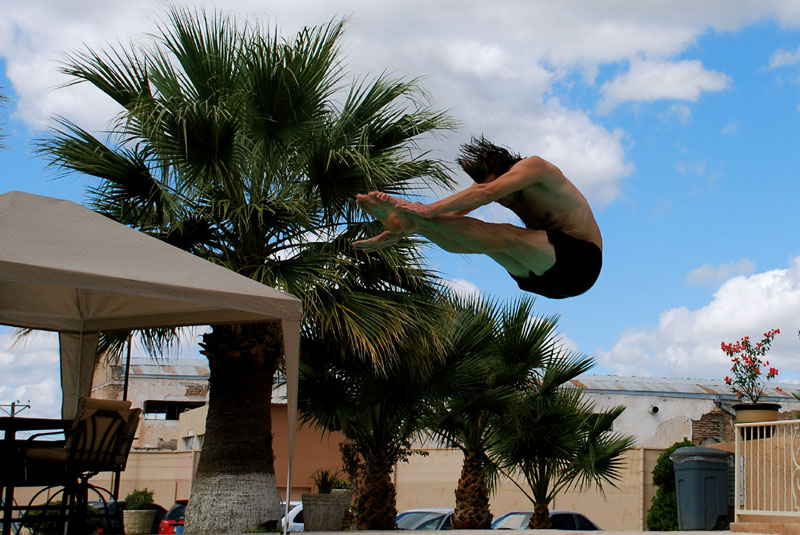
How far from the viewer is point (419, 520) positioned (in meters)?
15.0

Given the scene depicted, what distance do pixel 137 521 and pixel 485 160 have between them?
26.9 ft

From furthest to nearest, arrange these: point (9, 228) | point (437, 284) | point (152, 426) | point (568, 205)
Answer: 1. point (152, 426)
2. point (437, 284)
3. point (9, 228)
4. point (568, 205)

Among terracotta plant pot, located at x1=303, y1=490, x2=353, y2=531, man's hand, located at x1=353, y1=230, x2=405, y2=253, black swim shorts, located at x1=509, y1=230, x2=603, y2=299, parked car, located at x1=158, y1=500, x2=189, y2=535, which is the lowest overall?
parked car, located at x1=158, y1=500, x2=189, y2=535

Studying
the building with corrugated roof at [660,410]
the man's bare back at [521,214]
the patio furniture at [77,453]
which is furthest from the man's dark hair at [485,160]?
the building with corrugated roof at [660,410]

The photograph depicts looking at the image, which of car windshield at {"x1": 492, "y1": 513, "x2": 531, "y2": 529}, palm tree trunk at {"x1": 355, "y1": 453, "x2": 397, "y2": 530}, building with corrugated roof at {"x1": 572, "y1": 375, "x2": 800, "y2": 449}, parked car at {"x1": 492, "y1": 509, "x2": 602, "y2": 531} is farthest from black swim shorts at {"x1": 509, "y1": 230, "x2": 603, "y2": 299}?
building with corrugated roof at {"x1": 572, "y1": 375, "x2": 800, "y2": 449}

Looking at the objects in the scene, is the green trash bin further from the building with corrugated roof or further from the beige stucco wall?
the building with corrugated roof

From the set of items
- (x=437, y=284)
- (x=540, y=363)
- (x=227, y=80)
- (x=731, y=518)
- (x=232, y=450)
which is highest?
(x=227, y=80)

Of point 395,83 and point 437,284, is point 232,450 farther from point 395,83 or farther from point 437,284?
point 395,83

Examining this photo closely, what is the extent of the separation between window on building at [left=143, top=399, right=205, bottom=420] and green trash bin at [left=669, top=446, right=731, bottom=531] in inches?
839

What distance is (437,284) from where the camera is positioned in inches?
404

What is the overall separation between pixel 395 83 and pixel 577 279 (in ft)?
20.4

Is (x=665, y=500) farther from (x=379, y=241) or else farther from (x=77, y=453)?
(x=379, y=241)

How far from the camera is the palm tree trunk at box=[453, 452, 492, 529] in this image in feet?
40.4

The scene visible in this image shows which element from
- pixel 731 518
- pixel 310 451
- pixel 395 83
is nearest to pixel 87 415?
→ pixel 395 83
